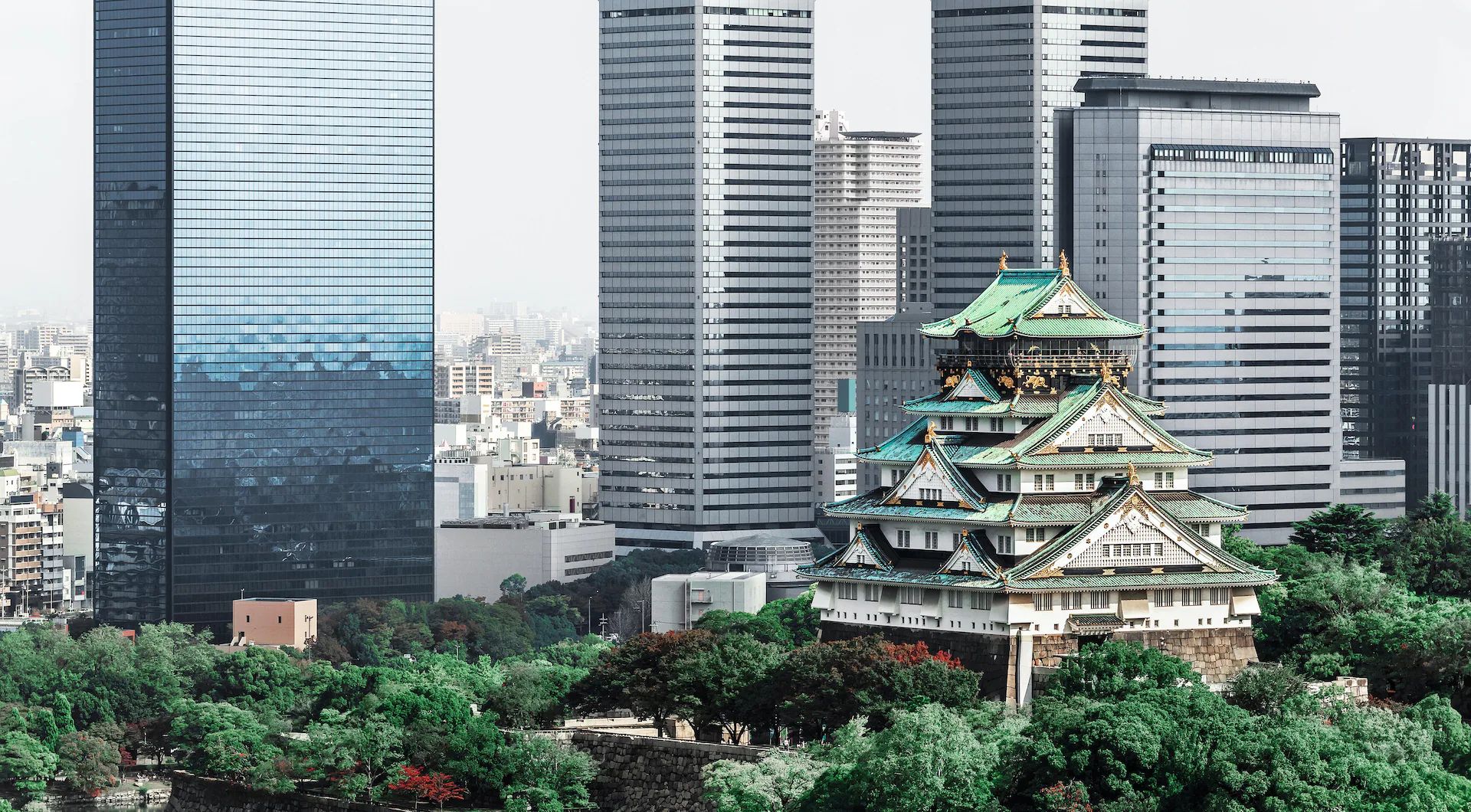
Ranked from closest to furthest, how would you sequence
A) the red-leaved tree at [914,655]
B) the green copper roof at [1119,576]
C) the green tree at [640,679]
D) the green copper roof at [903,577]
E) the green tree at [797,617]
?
the red-leaved tree at [914,655] < the green copper roof at [1119,576] < the green copper roof at [903,577] < the green tree at [640,679] < the green tree at [797,617]

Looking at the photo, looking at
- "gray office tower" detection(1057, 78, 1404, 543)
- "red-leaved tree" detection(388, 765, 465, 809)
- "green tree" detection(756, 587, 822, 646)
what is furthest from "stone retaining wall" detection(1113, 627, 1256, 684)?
"gray office tower" detection(1057, 78, 1404, 543)

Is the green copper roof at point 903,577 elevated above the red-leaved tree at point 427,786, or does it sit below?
above

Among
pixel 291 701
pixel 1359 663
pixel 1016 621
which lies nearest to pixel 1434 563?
pixel 1359 663

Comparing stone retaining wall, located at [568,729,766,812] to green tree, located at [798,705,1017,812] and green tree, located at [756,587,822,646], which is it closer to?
green tree, located at [798,705,1017,812]

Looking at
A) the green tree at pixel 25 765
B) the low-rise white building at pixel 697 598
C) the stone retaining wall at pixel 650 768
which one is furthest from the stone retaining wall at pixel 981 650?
the low-rise white building at pixel 697 598

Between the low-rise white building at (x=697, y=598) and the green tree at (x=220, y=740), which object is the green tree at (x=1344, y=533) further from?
the low-rise white building at (x=697, y=598)

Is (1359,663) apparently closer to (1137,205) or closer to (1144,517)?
(1144,517)

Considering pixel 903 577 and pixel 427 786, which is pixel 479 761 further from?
pixel 903 577
